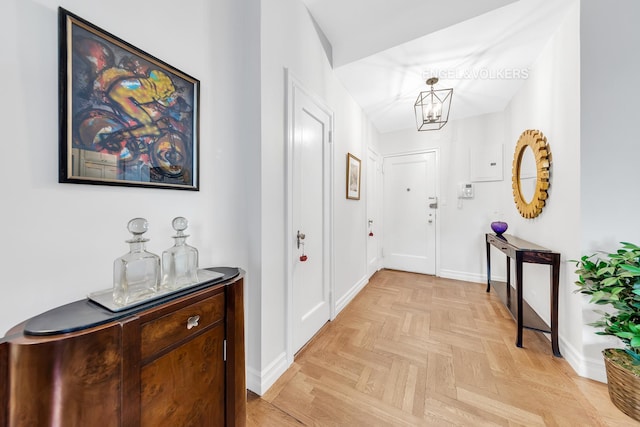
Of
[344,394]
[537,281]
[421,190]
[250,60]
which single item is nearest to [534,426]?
[344,394]

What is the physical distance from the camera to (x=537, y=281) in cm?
226

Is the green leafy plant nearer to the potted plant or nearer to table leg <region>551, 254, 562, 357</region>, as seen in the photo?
the potted plant

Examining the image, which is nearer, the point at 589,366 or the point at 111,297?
the point at 111,297

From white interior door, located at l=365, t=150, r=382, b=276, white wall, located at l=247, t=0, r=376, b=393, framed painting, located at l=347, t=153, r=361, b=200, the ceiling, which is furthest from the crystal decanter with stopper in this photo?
white interior door, located at l=365, t=150, r=382, b=276

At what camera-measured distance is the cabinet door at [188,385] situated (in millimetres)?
791

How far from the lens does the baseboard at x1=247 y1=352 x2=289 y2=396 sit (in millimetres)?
1415

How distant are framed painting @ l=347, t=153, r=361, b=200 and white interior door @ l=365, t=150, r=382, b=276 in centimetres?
39

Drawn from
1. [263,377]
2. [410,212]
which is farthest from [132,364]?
[410,212]

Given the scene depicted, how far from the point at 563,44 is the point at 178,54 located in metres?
2.65

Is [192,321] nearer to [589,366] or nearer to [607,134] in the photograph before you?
[589,366]

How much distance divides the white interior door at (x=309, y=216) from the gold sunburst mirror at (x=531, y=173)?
6.14 ft

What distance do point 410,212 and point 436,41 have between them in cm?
242

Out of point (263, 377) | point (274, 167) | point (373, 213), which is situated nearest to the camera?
point (263, 377)

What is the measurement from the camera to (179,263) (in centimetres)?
101
